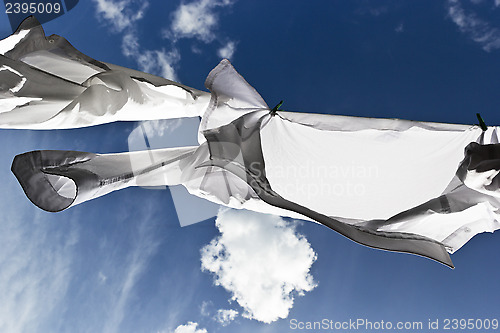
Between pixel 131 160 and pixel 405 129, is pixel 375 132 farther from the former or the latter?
pixel 131 160

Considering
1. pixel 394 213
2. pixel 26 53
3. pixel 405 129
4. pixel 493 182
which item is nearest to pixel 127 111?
pixel 26 53

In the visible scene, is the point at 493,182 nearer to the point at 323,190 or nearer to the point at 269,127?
the point at 323,190

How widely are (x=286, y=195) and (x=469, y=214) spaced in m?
1.03

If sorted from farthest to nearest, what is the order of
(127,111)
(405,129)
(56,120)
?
(405,129)
(127,111)
(56,120)

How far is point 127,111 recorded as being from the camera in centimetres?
169

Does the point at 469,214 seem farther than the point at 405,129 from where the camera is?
Yes

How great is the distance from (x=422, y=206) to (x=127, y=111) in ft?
5.55

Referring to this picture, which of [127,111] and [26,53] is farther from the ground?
[26,53]

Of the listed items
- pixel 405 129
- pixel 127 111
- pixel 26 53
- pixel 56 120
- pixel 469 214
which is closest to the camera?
pixel 56 120

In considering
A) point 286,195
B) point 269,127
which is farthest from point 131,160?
point 286,195

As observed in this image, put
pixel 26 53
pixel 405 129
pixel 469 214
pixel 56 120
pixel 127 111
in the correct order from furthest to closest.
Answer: pixel 26 53, pixel 469 214, pixel 405 129, pixel 127 111, pixel 56 120

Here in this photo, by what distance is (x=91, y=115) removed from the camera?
1.58 m

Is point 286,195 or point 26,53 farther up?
point 26,53

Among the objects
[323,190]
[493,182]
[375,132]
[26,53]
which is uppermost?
[26,53]
